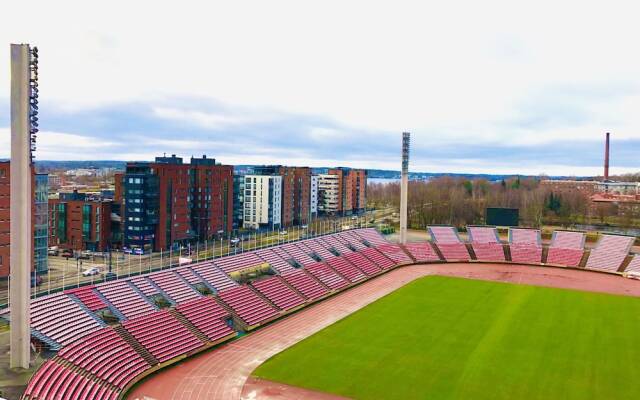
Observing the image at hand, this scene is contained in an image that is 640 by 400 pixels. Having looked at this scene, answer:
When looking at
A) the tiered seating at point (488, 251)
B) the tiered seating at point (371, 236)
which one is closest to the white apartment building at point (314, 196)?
the tiered seating at point (371, 236)

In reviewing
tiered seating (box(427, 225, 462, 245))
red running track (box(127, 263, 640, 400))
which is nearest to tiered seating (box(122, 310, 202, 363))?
red running track (box(127, 263, 640, 400))

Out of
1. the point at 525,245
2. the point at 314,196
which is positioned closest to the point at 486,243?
the point at 525,245

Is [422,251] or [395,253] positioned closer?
[395,253]

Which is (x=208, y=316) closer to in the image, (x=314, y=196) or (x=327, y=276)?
(x=327, y=276)

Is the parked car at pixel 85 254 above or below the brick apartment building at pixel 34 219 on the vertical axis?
below

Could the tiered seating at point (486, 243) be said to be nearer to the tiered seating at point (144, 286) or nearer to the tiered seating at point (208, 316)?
the tiered seating at point (208, 316)

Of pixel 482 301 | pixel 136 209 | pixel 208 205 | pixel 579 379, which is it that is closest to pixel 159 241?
pixel 136 209
